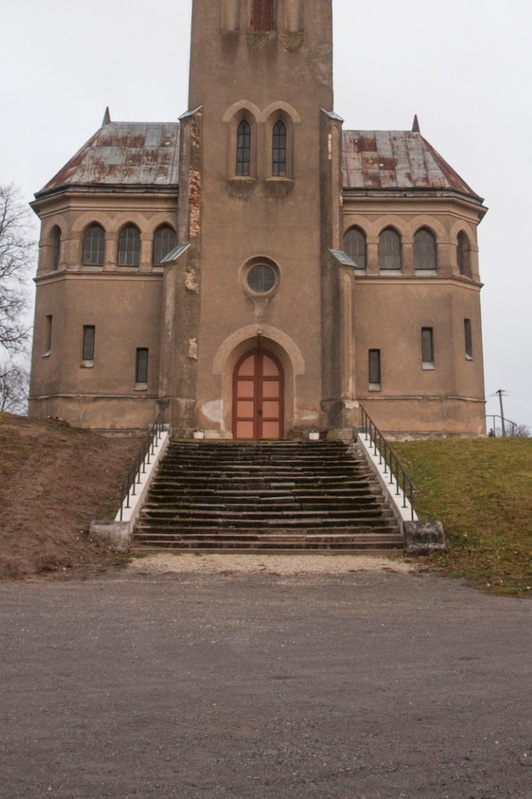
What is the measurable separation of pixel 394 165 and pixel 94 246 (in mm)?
11638

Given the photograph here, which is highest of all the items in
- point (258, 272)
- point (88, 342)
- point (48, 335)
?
point (258, 272)

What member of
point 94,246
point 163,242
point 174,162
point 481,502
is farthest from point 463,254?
point 481,502

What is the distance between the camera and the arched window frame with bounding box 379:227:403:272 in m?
26.2

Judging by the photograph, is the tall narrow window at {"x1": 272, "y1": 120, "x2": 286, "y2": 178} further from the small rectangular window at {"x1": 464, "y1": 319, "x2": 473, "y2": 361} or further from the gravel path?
the gravel path

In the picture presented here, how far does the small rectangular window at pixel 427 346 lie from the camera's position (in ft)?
83.3

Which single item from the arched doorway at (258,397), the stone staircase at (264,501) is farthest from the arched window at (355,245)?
the stone staircase at (264,501)

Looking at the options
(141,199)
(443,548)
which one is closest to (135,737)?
(443,548)

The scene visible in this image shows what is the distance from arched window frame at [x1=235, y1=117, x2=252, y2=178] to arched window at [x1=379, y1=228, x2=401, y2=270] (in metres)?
5.46

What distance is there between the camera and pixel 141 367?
25.0 meters

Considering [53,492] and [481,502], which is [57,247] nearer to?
[53,492]

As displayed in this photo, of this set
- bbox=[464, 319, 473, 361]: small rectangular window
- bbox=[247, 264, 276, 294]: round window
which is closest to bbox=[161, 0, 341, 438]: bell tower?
bbox=[247, 264, 276, 294]: round window

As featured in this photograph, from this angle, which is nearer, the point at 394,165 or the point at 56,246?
the point at 56,246

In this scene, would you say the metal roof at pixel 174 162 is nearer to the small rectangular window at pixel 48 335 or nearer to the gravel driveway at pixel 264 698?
the small rectangular window at pixel 48 335

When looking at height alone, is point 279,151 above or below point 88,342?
above
